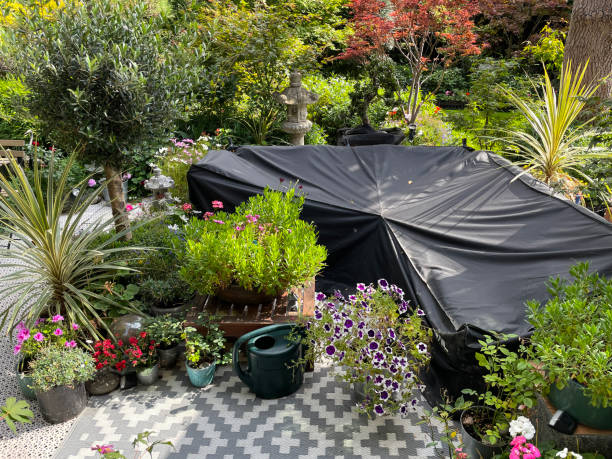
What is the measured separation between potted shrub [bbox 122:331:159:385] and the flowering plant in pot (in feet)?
3.17

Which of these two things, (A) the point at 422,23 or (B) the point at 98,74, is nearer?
(B) the point at 98,74

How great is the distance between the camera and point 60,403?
8.76 feet

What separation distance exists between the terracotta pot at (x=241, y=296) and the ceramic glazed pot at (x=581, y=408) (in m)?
1.83

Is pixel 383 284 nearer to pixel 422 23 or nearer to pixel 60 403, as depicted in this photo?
pixel 60 403

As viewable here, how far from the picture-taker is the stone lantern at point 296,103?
6035 millimetres

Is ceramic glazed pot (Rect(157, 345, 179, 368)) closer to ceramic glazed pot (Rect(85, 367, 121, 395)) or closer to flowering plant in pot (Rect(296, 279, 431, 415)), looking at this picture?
ceramic glazed pot (Rect(85, 367, 121, 395))

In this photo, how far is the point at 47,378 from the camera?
8.61 ft

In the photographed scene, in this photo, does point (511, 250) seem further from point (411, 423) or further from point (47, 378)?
point (47, 378)

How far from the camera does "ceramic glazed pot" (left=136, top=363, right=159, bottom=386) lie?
2938 mm

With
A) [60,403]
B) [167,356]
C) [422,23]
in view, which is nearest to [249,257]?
[167,356]

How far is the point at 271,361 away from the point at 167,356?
2.55ft

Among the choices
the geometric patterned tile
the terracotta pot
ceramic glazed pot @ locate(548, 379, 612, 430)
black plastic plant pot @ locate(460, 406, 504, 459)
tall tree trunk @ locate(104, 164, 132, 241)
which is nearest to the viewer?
ceramic glazed pot @ locate(548, 379, 612, 430)

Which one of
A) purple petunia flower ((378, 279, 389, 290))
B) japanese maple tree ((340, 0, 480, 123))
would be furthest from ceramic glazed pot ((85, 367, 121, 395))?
japanese maple tree ((340, 0, 480, 123))

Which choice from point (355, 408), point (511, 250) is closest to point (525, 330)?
point (511, 250)
